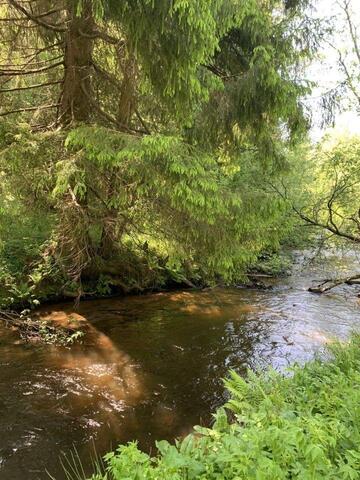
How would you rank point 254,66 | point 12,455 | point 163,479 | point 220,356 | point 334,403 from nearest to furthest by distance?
point 163,479 < point 334,403 < point 12,455 < point 254,66 < point 220,356

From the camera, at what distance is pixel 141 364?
6781mm

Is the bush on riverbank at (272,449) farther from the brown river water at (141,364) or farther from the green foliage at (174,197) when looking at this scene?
the green foliage at (174,197)

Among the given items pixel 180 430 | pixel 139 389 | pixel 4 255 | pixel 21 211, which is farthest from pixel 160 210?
pixel 4 255

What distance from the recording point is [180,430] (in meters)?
5.04

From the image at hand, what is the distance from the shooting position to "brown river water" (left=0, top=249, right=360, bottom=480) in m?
4.80

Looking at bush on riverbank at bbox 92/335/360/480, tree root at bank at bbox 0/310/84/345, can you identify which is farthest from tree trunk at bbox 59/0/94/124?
bush on riverbank at bbox 92/335/360/480

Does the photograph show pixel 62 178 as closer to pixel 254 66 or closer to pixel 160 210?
pixel 160 210

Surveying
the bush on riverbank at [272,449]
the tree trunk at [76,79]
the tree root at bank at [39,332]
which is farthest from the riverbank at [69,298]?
the bush on riverbank at [272,449]

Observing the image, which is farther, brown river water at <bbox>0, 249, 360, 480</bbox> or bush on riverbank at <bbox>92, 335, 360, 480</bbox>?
brown river water at <bbox>0, 249, 360, 480</bbox>

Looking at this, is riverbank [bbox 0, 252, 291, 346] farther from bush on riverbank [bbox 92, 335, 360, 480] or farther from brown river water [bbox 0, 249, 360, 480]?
bush on riverbank [bbox 92, 335, 360, 480]

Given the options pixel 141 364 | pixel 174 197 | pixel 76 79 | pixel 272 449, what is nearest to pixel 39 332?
pixel 141 364

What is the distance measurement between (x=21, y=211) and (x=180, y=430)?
4.27m

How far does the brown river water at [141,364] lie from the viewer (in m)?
4.80

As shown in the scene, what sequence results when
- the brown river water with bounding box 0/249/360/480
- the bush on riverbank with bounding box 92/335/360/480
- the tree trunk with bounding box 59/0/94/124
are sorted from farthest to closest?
the tree trunk with bounding box 59/0/94/124, the brown river water with bounding box 0/249/360/480, the bush on riverbank with bounding box 92/335/360/480
